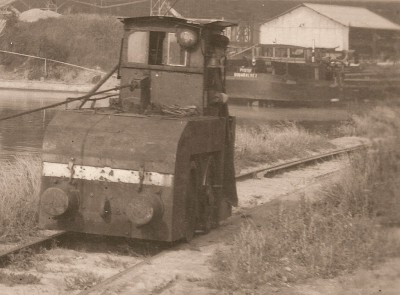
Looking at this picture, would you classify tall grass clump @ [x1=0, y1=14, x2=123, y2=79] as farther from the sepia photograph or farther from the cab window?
the cab window

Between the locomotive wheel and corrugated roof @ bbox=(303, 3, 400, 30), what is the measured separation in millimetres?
49232

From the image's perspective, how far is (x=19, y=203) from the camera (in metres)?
13.1

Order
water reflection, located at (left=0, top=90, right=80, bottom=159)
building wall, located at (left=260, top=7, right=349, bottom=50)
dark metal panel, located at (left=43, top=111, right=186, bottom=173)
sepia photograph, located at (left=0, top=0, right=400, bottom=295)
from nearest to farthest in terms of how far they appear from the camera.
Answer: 1. sepia photograph, located at (left=0, top=0, right=400, bottom=295)
2. dark metal panel, located at (left=43, top=111, right=186, bottom=173)
3. water reflection, located at (left=0, top=90, right=80, bottom=159)
4. building wall, located at (left=260, top=7, right=349, bottom=50)

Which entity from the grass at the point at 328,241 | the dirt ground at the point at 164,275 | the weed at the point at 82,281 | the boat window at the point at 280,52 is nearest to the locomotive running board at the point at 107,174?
the dirt ground at the point at 164,275

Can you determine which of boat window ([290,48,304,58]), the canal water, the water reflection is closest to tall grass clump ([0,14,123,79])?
the canal water

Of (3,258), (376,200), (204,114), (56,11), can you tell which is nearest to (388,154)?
(376,200)

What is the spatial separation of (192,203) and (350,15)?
57.8m

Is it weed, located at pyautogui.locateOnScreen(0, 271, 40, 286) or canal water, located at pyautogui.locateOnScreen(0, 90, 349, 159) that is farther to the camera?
canal water, located at pyautogui.locateOnScreen(0, 90, 349, 159)

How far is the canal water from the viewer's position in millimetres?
28039

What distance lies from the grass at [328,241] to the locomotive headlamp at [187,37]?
105 inches

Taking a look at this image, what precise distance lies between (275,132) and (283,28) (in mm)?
41805

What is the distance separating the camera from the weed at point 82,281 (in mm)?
9688

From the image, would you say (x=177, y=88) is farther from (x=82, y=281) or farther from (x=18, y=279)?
(x=18, y=279)

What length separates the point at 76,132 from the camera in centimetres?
1140
